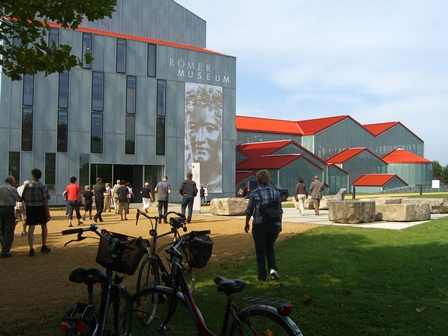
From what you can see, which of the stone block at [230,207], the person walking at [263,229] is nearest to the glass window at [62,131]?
the stone block at [230,207]

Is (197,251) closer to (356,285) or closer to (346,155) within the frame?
(356,285)

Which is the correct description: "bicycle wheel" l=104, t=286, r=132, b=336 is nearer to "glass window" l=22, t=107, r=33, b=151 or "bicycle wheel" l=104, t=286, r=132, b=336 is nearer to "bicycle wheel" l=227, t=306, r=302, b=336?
"bicycle wheel" l=227, t=306, r=302, b=336

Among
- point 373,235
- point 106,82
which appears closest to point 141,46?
point 106,82

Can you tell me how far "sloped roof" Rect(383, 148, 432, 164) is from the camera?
68.2 metres

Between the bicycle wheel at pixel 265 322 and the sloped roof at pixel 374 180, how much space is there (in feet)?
198

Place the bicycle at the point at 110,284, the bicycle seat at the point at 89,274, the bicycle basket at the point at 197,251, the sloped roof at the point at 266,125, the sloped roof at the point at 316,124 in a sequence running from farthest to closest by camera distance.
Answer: the sloped roof at the point at 316,124, the sloped roof at the point at 266,125, the bicycle basket at the point at 197,251, the bicycle seat at the point at 89,274, the bicycle at the point at 110,284

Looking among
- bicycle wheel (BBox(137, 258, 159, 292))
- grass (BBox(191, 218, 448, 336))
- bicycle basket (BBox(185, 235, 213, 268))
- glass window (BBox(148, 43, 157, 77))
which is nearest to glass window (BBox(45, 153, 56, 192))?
glass window (BBox(148, 43, 157, 77))

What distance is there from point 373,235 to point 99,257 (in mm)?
9962

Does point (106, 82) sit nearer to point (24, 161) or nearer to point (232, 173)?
point (24, 161)

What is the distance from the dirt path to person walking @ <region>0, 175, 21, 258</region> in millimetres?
409

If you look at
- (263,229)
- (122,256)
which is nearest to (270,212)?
(263,229)

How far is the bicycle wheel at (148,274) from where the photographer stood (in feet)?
19.1

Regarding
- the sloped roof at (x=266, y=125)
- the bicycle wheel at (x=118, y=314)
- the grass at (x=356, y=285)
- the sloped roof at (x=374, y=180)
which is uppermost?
the sloped roof at (x=266, y=125)

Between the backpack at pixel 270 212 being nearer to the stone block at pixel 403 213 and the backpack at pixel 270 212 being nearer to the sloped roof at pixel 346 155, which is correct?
the stone block at pixel 403 213
